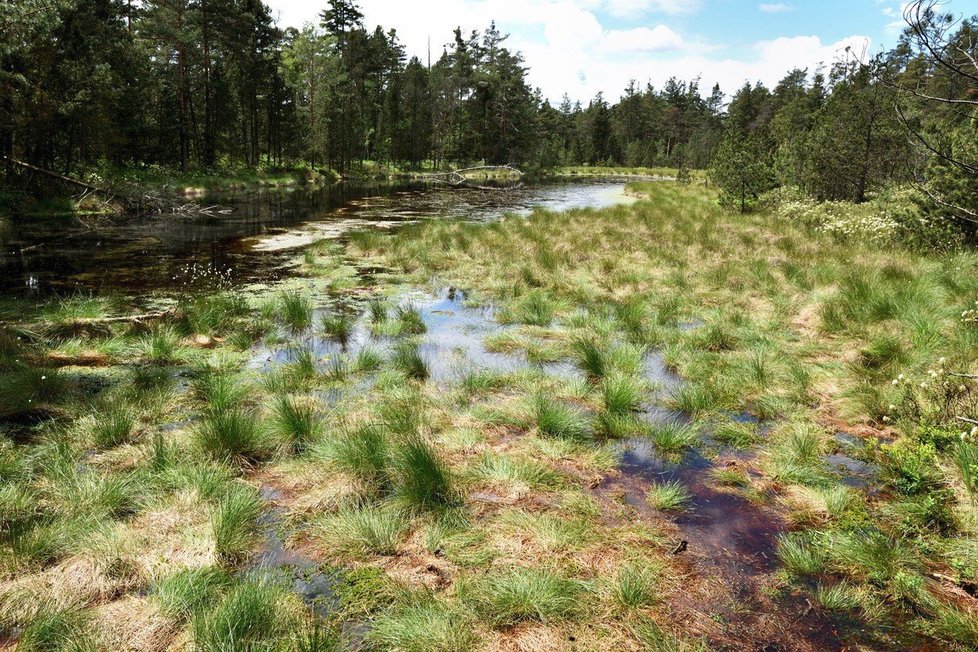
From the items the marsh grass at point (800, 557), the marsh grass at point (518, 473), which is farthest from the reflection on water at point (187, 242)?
the marsh grass at point (800, 557)

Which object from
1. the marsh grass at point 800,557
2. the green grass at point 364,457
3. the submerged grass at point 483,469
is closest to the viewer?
the submerged grass at point 483,469

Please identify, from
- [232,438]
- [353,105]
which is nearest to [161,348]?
[232,438]

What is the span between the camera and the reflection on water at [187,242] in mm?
10508

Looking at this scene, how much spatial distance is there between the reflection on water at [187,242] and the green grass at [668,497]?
8.52m

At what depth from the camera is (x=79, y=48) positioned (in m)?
20.5

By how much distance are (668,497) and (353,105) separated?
49.6m

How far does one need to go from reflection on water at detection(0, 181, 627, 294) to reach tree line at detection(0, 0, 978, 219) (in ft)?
18.9

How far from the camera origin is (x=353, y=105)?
46.6 m

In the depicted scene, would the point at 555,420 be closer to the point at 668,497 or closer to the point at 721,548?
the point at 668,497

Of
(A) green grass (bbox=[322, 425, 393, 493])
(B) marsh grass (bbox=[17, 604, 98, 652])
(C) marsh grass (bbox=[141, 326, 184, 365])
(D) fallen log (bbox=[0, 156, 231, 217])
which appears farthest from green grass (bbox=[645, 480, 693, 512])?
(D) fallen log (bbox=[0, 156, 231, 217])

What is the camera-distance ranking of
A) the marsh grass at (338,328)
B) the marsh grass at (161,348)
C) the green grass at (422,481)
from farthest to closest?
the marsh grass at (338,328)
the marsh grass at (161,348)
the green grass at (422,481)

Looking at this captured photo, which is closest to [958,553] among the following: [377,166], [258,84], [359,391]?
[359,391]

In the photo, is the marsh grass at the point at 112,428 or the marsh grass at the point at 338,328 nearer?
the marsh grass at the point at 112,428

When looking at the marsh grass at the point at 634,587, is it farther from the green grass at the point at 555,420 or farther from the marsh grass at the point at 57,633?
the marsh grass at the point at 57,633
